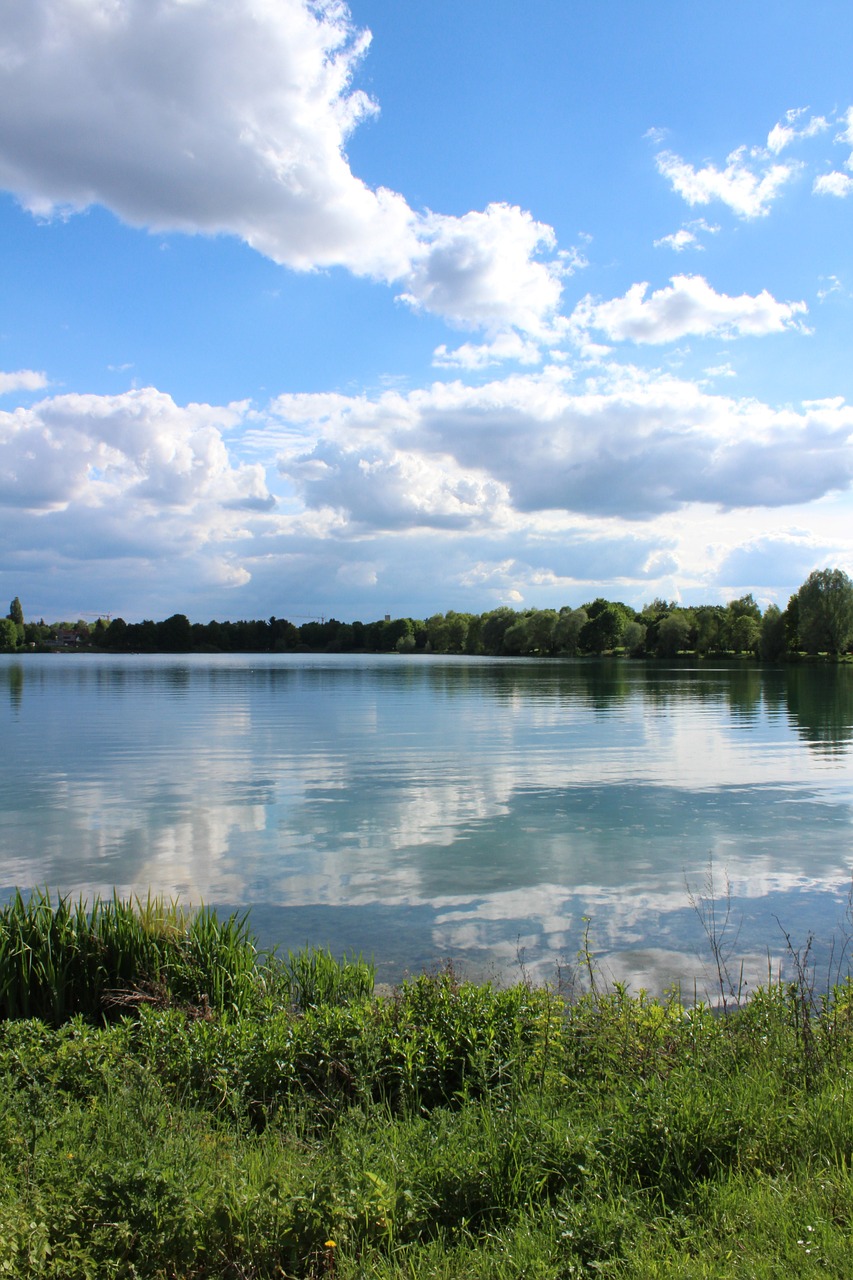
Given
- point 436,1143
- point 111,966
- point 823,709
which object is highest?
point 436,1143

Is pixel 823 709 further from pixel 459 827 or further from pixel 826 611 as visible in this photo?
pixel 826 611

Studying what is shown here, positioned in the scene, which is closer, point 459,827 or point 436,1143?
point 436,1143

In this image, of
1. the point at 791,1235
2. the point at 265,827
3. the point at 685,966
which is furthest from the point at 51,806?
the point at 791,1235

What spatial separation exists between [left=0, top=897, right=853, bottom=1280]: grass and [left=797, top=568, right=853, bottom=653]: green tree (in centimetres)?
13250

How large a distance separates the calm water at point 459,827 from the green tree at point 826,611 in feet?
288

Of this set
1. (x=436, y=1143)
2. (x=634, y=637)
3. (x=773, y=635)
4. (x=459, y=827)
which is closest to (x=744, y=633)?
(x=773, y=635)

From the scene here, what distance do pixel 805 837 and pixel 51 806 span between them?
20.0 m

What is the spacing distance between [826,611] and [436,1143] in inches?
5370

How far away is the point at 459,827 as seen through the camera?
71.1 feet

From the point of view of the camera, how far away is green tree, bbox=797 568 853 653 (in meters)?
128

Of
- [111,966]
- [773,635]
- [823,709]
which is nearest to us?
[111,966]

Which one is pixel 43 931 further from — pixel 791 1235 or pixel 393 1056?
pixel 791 1235

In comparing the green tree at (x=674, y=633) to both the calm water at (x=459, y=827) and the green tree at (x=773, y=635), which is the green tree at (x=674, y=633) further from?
the calm water at (x=459, y=827)

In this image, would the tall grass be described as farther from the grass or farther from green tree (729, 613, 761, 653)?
green tree (729, 613, 761, 653)
